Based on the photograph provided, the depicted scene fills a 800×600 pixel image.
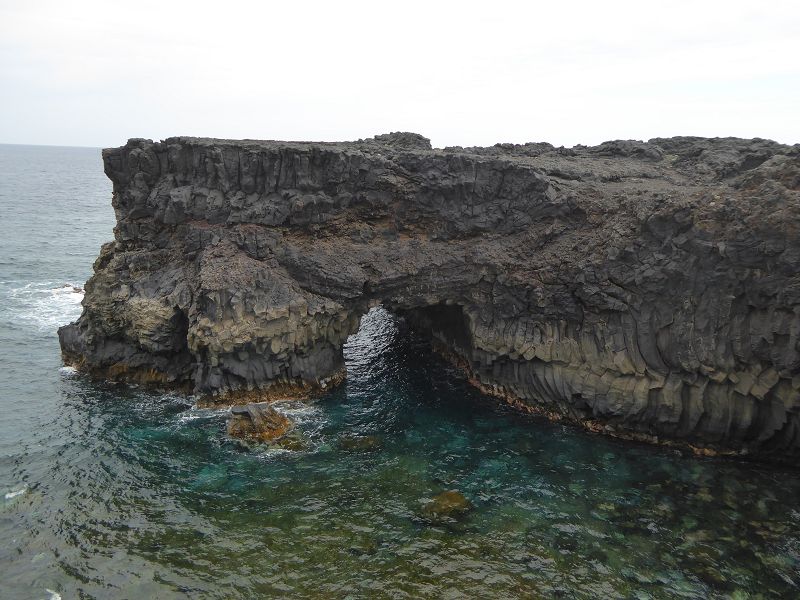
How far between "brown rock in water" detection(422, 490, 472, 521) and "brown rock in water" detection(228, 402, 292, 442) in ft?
27.2

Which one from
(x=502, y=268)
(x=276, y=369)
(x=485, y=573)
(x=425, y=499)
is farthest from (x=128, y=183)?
(x=485, y=573)

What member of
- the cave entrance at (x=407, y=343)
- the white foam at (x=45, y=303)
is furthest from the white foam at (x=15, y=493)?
the white foam at (x=45, y=303)

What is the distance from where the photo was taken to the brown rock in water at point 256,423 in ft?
87.3

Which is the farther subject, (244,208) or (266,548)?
(244,208)

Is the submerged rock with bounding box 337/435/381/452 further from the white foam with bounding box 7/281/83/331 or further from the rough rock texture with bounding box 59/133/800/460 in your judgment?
the white foam with bounding box 7/281/83/331

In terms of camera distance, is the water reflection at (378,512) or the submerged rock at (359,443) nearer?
the water reflection at (378,512)

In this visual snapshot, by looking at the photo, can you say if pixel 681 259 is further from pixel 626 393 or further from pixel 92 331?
pixel 92 331

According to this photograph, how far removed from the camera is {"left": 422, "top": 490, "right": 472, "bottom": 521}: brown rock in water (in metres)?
22.0

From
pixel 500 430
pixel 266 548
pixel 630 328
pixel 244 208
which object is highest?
pixel 244 208

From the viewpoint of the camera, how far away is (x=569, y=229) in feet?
98.3

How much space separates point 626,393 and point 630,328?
3.02 m

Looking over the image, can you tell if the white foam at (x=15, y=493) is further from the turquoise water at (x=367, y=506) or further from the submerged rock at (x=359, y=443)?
the submerged rock at (x=359, y=443)

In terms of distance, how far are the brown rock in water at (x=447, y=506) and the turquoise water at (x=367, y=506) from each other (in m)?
0.27

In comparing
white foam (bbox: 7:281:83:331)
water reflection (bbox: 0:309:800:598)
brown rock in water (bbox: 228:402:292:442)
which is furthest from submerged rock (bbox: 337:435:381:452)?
white foam (bbox: 7:281:83:331)
